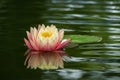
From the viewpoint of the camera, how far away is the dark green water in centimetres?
206

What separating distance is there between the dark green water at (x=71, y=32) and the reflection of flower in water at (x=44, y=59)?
0.04 m

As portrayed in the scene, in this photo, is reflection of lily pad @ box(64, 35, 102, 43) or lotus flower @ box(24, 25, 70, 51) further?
reflection of lily pad @ box(64, 35, 102, 43)

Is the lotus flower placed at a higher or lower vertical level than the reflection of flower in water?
higher

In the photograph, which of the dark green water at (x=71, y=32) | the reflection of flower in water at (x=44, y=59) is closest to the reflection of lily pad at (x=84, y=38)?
the dark green water at (x=71, y=32)

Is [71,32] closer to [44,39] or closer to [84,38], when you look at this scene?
[84,38]

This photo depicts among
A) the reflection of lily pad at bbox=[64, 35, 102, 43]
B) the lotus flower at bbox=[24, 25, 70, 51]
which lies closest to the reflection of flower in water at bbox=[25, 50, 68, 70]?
the lotus flower at bbox=[24, 25, 70, 51]

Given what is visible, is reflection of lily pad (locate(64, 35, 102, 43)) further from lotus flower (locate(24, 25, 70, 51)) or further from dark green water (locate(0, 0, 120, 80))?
lotus flower (locate(24, 25, 70, 51))

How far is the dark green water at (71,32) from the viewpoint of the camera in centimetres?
206

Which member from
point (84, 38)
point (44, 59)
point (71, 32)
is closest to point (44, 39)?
point (44, 59)

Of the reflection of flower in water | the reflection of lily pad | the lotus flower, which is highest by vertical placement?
the lotus flower

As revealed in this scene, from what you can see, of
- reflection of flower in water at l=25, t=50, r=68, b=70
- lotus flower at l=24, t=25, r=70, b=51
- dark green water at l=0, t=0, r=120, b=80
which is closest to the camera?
dark green water at l=0, t=0, r=120, b=80

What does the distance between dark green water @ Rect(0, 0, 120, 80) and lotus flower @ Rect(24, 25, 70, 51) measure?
0.09 meters

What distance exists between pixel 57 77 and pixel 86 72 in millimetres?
175

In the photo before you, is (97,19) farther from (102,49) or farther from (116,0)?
(116,0)
